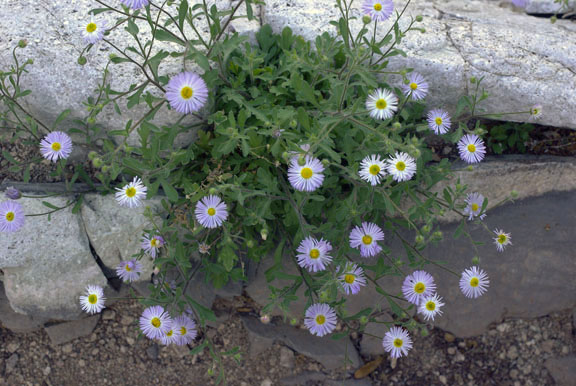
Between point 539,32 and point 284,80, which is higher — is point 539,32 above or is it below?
below

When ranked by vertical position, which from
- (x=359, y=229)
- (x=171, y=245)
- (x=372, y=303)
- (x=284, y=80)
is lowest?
(x=372, y=303)

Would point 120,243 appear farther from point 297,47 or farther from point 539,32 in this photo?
point 539,32

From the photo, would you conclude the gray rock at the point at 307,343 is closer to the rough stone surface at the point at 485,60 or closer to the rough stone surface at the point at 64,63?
the rough stone surface at the point at 64,63

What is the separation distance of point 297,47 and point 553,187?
1951 mm

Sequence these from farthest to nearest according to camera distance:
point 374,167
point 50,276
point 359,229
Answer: point 50,276
point 359,229
point 374,167

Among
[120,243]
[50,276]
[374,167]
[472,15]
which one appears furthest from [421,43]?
[50,276]

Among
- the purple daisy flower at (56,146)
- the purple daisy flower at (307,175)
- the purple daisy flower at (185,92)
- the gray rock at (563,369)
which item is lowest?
the gray rock at (563,369)

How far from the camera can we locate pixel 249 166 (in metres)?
2.96

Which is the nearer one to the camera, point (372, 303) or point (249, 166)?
point (249, 166)

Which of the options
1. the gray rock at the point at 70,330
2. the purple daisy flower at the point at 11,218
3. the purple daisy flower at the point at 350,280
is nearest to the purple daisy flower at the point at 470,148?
the purple daisy flower at the point at 350,280

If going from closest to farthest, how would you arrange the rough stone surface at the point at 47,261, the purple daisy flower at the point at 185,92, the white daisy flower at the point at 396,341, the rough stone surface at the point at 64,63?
1. the purple daisy flower at the point at 185,92
2. the white daisy flower at the point at 396,341
3. the rough stone surface at the point at 64,63
4. the rough stone surface at the point at 47,261

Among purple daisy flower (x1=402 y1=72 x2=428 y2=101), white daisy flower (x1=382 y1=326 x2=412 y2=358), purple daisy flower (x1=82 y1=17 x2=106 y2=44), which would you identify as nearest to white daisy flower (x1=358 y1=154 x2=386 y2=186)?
purple daisy flower (x1=402 y1=72 x2=428 y2=101)

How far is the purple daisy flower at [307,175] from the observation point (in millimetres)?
2389

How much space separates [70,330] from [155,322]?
1.08m
